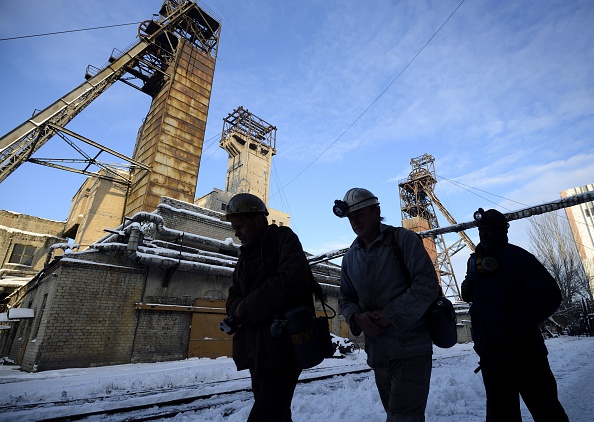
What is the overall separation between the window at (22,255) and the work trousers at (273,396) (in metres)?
33.6

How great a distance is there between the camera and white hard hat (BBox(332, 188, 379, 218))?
8.07 ft

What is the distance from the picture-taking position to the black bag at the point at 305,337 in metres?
1.80

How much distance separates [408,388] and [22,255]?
1372 inches

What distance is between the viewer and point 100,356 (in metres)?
10.4

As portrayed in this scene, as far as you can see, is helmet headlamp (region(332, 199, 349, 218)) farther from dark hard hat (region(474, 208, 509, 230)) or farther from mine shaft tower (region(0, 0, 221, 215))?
mine shaft tower (region(0, 0, 221, 215))

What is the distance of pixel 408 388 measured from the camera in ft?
6.41

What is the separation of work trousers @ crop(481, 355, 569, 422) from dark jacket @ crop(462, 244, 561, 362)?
0.26 ft

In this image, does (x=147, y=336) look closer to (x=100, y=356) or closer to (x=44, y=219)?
(x=100, y=356)

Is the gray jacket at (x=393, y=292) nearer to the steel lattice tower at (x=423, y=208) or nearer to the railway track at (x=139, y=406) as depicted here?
the railway track at (x=139, y=406)

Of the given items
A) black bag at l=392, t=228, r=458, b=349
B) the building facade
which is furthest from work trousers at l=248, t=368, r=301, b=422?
the building facade

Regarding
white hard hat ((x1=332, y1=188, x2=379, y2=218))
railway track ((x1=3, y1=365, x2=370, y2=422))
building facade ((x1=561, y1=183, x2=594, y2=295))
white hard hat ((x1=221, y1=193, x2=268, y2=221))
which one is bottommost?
railway track ((x1=3, y1=365, x2=370, y2=422))

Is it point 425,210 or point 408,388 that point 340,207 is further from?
point 425,210

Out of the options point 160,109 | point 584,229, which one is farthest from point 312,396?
point 584,229

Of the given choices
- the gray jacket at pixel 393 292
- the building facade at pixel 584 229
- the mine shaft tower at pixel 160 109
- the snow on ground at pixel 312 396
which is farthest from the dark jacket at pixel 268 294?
the building facade at pixel 584 229
